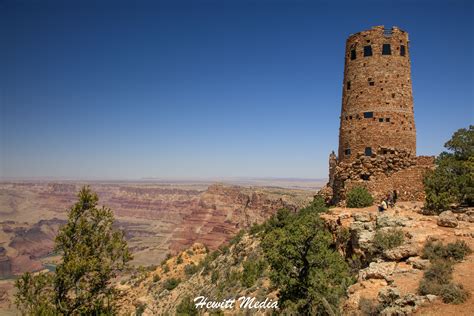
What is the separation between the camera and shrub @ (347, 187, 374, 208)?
2119 cm

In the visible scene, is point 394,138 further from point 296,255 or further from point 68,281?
point 68,281

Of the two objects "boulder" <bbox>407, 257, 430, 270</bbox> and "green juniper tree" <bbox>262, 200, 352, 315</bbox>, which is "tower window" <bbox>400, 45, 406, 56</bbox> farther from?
"boulder" <bbox>407, 257, 430, 270</bbox>

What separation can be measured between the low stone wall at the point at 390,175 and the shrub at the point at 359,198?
0.70 meters

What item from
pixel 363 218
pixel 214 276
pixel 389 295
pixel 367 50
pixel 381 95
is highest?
pixel 367 50

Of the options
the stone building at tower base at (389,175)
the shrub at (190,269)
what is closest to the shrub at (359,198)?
the stone building at tower base at (389,175)

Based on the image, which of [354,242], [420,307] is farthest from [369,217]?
[420,307]

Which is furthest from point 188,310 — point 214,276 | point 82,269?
point 82,269

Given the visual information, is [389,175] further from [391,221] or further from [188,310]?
[188,310]

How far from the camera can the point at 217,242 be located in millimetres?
84125

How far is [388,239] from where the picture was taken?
13227mm

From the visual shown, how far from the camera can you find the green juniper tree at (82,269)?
13859mm

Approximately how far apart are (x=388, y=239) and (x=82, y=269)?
1279 cm

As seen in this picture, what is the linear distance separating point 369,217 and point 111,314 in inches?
501

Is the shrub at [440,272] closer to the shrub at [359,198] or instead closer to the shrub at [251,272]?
the shrub at [251,272]
